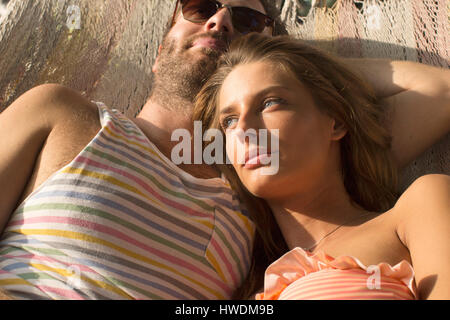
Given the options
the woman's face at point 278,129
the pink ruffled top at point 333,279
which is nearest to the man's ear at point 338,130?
the woman's face at point 278,129

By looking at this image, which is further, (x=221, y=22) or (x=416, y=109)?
(x=221, y=22)

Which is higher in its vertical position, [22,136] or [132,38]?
Result: [132,38]

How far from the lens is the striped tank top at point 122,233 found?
1275 millimetres

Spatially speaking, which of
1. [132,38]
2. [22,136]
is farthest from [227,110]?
[132,38]

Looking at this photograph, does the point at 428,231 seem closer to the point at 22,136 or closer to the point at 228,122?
the point at 228,122

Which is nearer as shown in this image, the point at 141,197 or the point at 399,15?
the point at 141,197

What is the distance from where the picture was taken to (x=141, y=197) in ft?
4.61

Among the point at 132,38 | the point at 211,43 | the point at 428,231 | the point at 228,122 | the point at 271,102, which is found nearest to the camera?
the point at 428,231

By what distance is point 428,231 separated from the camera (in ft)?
3.88

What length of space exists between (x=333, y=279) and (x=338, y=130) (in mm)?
524

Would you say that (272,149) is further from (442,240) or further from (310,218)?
(442,240)

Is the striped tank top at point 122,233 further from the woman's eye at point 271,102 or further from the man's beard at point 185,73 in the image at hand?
the man's beard at point 185,73

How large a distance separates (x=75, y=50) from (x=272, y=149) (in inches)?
41.3
